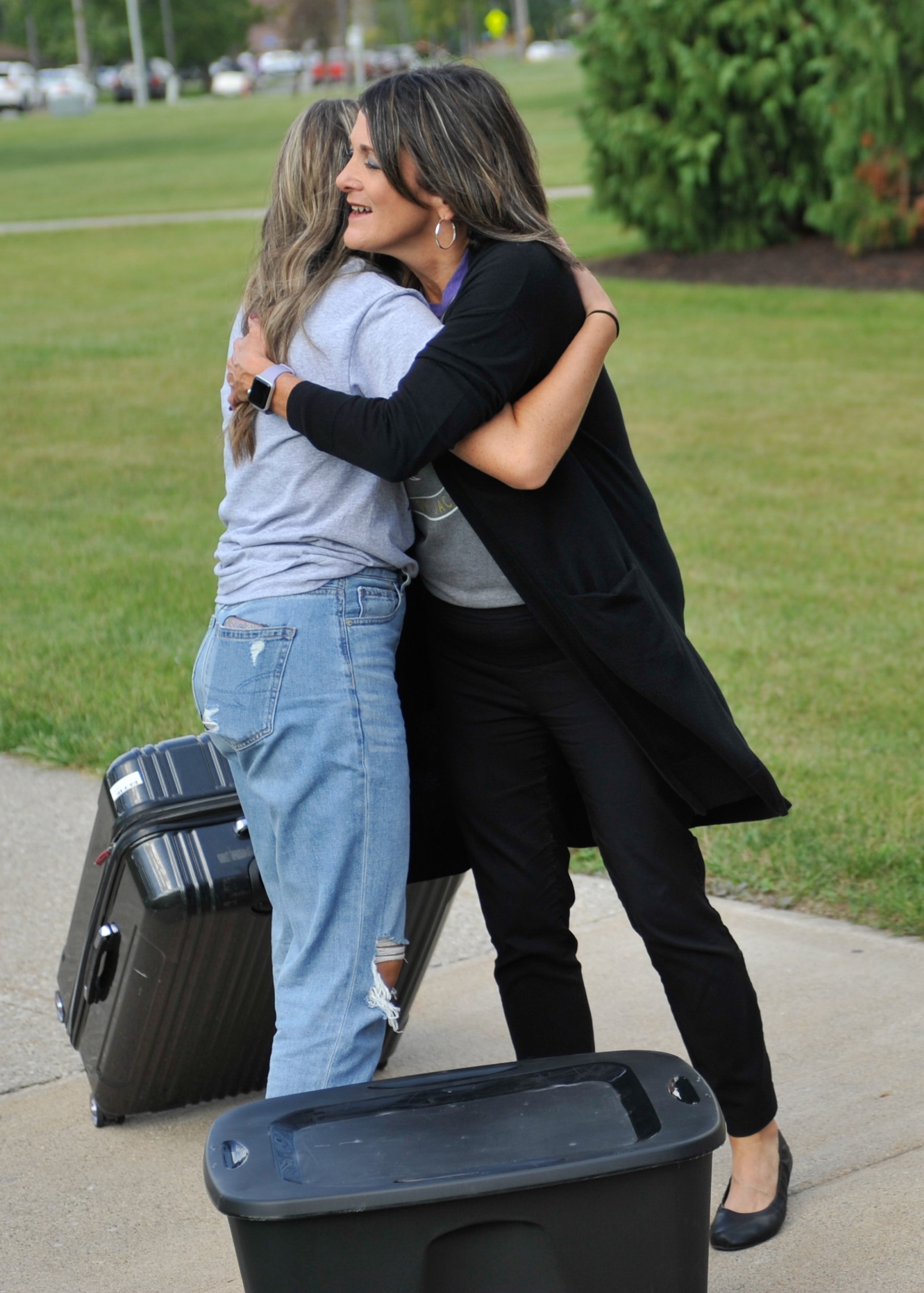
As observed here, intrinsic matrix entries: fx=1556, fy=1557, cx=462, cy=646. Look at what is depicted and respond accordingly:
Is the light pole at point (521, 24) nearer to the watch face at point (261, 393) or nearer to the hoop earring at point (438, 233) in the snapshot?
the hoop earring at point (438, 233)

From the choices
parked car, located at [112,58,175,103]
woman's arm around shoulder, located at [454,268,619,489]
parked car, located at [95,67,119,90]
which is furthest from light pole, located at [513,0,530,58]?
woman's arm around shoulder, located at [454,268,619,489]

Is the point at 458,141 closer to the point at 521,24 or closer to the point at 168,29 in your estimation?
the point at 168,29

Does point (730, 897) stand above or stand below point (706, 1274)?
below

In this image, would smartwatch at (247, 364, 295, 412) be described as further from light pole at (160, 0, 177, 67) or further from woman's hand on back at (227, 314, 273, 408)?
light pole at (160, 0, 177, 67)

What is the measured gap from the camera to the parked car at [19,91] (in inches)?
2539

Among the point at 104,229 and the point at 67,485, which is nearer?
the point at 67,485

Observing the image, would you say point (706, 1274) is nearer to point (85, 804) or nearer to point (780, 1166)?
point (780, 1166)

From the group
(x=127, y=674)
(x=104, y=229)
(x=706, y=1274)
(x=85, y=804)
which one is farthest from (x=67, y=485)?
(x=104, y=229)

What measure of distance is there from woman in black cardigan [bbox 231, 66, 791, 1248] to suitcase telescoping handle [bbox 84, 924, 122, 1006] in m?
0.69

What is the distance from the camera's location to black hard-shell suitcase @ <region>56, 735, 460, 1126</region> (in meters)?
2.70

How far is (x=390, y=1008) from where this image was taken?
2.34 m

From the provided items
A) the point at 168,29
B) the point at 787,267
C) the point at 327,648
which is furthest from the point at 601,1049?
the point at 168,29

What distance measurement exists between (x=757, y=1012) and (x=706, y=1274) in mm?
548

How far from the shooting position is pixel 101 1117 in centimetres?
301
